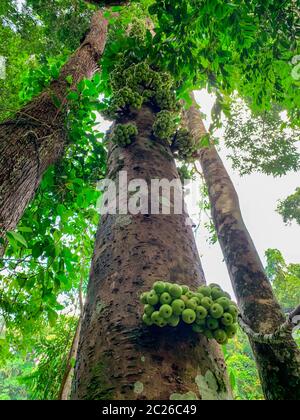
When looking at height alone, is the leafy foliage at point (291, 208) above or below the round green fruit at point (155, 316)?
above

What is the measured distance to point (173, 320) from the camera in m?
1.25

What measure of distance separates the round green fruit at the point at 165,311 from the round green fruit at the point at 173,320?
29 mm

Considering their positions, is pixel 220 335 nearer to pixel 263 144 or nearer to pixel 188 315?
pixel 188 315

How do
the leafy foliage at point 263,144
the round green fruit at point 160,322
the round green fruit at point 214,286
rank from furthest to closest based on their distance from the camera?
the leafy foliage at point 263,144
the round green fruit at point 214,286
the round green fruit at point 160,322

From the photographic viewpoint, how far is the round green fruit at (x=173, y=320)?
4.08 ft

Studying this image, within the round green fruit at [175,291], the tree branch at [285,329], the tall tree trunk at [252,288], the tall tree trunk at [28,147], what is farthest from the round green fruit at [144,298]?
the tall tree trunk at [252,288]

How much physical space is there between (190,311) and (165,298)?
0.35 ft

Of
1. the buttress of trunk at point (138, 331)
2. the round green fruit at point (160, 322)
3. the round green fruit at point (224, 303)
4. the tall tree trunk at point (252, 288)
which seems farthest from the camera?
the tall tree trunk at point (252, 288)

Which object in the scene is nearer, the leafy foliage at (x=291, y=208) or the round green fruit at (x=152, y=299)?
the round green fruit at (x=152, y=299)

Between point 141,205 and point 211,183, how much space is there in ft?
11.5

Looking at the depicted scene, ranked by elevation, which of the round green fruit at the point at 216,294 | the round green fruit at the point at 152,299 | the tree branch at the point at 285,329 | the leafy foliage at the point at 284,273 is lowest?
the tree branch at the point at 285,329

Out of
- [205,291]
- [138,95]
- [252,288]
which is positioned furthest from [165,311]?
[252,288]

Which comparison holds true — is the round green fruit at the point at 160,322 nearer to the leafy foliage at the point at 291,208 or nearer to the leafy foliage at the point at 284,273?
the leafy foliage at the point at 284,273

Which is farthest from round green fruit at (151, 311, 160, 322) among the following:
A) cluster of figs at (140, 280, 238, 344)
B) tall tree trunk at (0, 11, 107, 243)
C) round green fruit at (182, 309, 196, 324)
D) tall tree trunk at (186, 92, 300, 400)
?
tall tree trunk at (186, 92, 300, 400)
